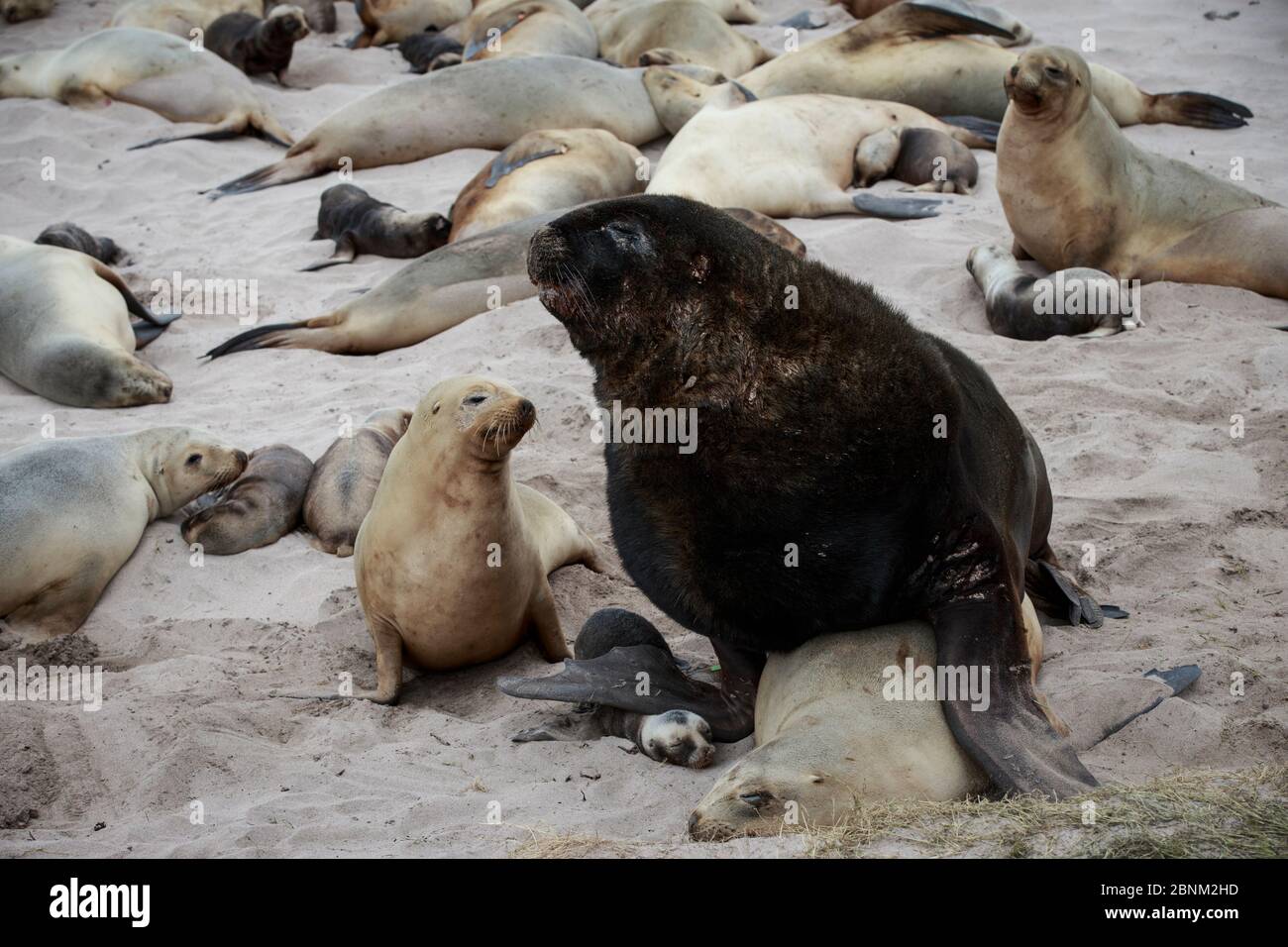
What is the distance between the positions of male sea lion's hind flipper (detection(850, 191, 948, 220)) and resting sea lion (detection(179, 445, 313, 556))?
368 cm

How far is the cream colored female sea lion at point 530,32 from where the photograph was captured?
430 inches

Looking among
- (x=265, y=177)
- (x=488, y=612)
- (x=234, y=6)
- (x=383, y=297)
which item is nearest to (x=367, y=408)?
(x=383, y=297)

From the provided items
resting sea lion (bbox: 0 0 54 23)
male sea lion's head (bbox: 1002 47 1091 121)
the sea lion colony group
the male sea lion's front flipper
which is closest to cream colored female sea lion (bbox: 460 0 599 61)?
the sea lion colony group

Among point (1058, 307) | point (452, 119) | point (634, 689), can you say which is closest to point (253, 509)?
point (634, 689)

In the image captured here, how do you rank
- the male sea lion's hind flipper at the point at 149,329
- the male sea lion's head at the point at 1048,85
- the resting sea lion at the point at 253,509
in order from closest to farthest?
the resting sea lion at the point at 253,509, the male sea lion's head at the point at 1048,85, the male sea lion's hind flipper at the point at 149,329

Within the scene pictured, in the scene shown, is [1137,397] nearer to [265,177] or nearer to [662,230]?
[662,230]

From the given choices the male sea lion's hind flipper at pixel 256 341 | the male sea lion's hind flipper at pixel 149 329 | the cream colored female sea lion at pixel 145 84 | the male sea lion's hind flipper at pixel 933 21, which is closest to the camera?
the male sea lion's hind flipper at pixel 256 341

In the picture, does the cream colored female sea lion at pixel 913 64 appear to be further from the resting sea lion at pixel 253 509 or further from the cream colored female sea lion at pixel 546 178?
the resting sea lion at pixel 253 509

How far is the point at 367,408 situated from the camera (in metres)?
5.93

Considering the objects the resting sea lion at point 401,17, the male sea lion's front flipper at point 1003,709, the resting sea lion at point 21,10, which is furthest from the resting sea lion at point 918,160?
the resting sea lion at point 21,10

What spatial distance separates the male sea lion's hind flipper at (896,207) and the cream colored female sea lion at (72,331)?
368 cm

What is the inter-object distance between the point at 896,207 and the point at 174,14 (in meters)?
7.39

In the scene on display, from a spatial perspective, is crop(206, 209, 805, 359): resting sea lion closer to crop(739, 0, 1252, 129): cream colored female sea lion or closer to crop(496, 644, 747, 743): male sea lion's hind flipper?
crop(739, 0, 1252, 129): cream colored female sea lion

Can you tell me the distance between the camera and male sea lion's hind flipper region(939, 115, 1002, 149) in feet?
29.0
